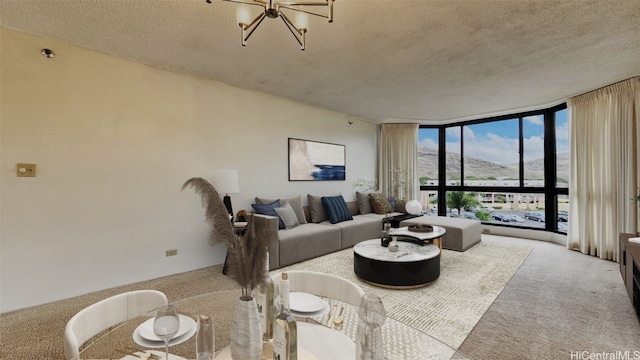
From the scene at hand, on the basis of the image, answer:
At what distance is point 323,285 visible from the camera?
1635mm

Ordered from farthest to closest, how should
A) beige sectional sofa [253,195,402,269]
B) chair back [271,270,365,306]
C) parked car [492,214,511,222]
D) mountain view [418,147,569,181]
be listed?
1. parked car [492,214,511,222]
2. mountain view [418,147,569,181]
3. beige sectional sofa [253,195,402,269]
4. chair back [271,270,365,306]

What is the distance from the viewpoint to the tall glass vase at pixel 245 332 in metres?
0.87

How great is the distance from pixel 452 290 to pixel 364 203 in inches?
116

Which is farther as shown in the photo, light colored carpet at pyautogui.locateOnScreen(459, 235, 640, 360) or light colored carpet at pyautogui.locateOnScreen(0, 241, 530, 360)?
light colored carpet at pyautogui.locateOnScreen(0, 241, 530, 360)

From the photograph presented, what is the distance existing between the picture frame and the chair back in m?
3.41

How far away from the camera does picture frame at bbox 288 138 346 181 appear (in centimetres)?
507

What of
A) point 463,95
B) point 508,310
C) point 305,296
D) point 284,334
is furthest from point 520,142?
point 284,334

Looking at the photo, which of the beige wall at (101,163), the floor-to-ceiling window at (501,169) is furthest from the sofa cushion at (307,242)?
the floor-to-ceiling window at (501,169)

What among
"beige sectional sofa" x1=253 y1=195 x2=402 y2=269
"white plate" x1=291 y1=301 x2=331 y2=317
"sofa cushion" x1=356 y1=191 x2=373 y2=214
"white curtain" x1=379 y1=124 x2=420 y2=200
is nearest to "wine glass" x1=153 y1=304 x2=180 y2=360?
"white plate" x1=291 y1=301 x2=331 y2=317

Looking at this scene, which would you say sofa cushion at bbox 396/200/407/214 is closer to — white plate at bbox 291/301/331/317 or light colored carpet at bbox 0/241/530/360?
light colored carpet at bbox 0/241/530/360

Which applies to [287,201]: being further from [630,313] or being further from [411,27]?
[630,313]

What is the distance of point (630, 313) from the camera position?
98.0 inches

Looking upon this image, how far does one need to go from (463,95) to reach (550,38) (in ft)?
6.06

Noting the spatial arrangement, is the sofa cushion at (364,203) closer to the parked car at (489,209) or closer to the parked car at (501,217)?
the parked car at (489,209)
